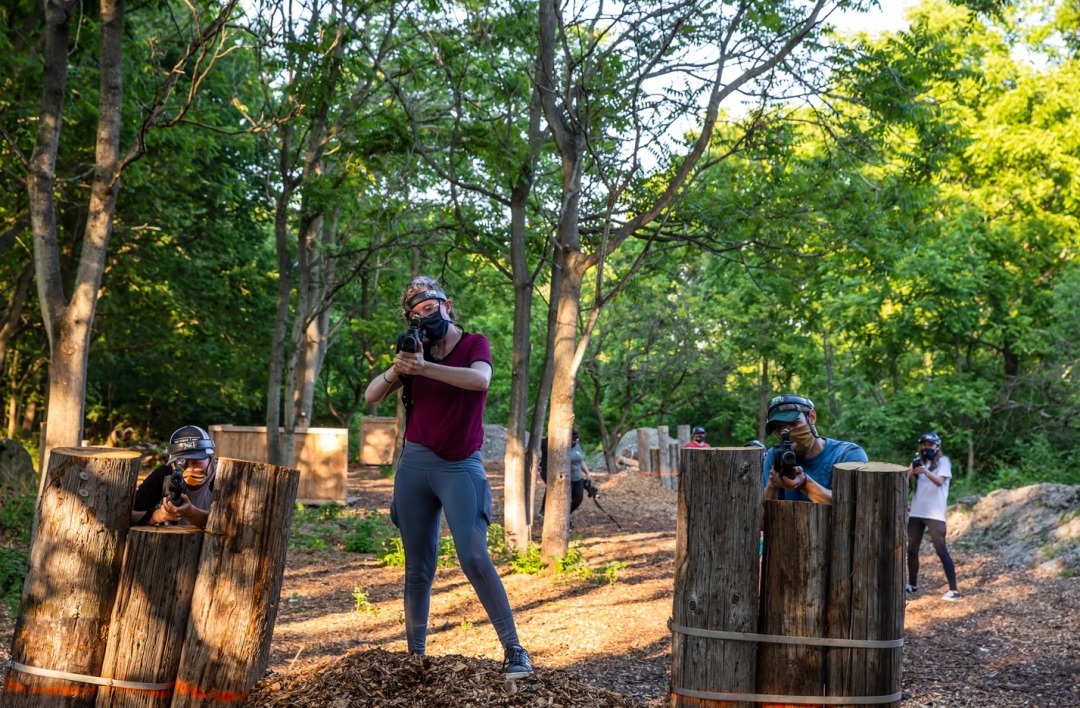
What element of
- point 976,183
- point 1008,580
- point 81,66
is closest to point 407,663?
point 1008,580

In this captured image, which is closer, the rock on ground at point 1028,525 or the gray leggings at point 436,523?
the gray leggings at point 436,523

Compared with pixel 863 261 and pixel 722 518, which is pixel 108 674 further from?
pixel 863 261

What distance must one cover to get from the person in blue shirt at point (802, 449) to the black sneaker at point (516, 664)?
4.48 feet

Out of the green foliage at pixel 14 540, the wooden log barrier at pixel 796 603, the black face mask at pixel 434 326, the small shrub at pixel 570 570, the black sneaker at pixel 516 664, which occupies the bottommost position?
the small shrub at pixel 570 570

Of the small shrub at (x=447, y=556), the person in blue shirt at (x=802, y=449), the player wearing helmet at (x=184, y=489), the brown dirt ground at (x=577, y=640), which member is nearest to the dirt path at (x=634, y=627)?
the brown dirt ground at (x=577, y=640)

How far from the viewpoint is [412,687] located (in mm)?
4523

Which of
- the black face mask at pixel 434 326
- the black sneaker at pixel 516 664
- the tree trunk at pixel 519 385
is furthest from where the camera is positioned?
the tree trunk at pixel 519 385

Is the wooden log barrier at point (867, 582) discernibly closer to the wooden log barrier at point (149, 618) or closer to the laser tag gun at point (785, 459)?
the laser tag gun at point (785, 459)

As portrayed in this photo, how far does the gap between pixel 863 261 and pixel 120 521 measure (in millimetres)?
11499

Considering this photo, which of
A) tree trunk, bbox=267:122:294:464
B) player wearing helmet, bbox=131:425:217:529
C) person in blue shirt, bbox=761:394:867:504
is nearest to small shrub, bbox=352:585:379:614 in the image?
player wearing helmet, bbox=131:425:217:529

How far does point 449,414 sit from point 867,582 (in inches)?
78.6

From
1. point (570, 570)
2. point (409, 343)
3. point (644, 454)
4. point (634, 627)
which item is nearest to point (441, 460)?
point (409, 343)

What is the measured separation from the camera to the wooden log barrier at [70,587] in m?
4.35

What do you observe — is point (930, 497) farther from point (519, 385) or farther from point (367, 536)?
point (367, 536)
